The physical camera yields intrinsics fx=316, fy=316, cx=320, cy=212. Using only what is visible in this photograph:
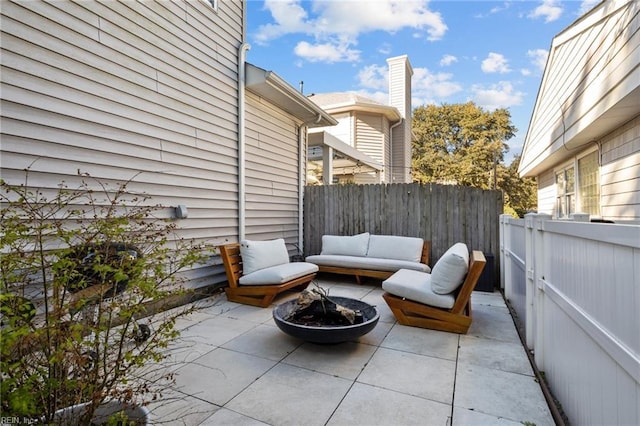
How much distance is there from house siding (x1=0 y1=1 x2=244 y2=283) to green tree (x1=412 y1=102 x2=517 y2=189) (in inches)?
644

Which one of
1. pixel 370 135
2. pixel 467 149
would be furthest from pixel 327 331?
pixel 467 149

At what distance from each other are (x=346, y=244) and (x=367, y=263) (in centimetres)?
77

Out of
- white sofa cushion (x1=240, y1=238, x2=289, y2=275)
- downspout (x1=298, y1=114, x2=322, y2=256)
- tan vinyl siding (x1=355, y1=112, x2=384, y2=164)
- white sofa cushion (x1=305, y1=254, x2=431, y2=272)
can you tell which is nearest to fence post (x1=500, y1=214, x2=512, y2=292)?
white sofa cushion (x1=305, y1=254, x2=431, y2=272)

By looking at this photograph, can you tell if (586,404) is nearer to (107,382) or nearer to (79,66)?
(107,382)

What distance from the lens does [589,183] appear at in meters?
5.77

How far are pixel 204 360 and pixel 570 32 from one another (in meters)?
7.43

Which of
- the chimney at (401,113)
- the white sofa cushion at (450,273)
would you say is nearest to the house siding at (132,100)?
the white sofa cushion at (450,273)

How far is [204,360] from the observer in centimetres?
266

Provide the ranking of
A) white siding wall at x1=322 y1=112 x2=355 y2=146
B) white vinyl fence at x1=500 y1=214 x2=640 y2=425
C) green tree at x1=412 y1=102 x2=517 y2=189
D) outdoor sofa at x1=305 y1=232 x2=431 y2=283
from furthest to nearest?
green tree at x1=412 y1=102 x2=517 y2=189 → white siding wall at x1=322 y1=112 x2=355 y2=146 → outdoor sofa at x1=305 y1=232 x2=431 y2=283 → white vinyl fence at x1=500 y1=214 x2=640 y2=425

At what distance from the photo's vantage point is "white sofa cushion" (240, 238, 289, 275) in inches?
178

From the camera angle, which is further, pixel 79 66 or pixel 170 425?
pixel 79 66

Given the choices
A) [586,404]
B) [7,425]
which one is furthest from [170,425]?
[586,404]

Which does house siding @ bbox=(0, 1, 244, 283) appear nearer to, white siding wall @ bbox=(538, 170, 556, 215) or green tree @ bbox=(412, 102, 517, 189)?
white siding wall @ bbox=(538, 170, 556, 215)

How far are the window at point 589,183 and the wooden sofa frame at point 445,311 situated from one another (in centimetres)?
348
